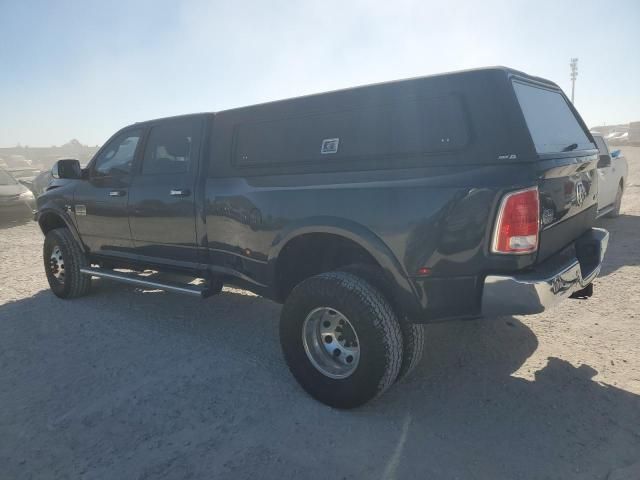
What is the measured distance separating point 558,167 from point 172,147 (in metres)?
3.12

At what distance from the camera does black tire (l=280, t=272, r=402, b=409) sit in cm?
260

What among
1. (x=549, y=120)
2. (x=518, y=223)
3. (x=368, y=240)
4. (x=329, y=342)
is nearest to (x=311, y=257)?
(x=329, y=342)

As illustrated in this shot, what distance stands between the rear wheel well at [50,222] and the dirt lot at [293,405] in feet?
4.18

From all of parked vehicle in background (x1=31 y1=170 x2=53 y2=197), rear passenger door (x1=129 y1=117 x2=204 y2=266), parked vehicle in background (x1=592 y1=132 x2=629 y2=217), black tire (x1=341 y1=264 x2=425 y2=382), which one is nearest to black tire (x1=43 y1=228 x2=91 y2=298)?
rear passenger door (x1=129 y1=117 x2=204 y2=266)

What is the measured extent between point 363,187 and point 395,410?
4.55 ft

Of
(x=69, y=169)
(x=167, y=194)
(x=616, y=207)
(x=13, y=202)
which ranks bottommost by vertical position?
(x=13, y=202)

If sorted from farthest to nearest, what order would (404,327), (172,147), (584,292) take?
(172,147)
(584,292)
(404,327)

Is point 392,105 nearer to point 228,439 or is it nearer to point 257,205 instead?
point 257,205

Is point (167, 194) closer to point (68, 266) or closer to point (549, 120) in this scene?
point (68, 266)

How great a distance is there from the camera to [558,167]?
2.50 m

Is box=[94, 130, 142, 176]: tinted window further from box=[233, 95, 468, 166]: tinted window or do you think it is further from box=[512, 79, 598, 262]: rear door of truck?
box=[512, 79, 598, 262]: rear door of truck

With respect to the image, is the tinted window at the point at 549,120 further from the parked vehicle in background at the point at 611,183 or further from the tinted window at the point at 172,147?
the parked vehicle in background at the point at 611,183

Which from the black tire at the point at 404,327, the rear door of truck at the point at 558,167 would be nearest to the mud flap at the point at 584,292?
the rear door of truck at the point at 558,167

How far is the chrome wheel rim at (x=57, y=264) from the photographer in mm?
5192
